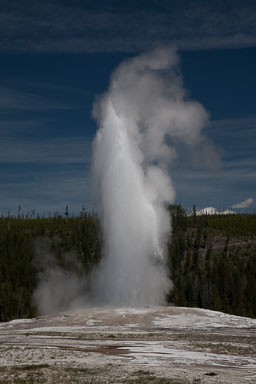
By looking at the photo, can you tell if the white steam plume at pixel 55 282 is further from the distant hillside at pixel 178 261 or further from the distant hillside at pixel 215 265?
the distant hillside at pixel 215 265

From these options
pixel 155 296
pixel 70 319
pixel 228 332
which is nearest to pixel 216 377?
pixel 228 332

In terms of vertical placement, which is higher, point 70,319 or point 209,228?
point 209,228

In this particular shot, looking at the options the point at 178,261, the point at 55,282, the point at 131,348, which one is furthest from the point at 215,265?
the point at 131,348

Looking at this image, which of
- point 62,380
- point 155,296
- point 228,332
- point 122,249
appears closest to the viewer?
point 62,380

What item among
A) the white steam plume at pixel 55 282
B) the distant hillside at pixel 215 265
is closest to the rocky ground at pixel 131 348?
the white steam plume at pixel 55 282

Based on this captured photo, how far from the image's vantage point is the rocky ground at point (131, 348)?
20828 millimetres

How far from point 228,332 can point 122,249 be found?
2083 cm

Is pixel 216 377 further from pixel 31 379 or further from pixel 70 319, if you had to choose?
pixel 70 319

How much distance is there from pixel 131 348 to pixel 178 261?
108 meters

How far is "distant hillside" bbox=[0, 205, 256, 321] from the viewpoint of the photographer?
98500 millimetres

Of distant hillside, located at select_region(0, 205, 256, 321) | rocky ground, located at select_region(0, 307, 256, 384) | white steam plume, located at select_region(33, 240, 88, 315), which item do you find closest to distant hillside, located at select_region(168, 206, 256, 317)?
distant hillside, located at select_region(0, 205, 256, 321)

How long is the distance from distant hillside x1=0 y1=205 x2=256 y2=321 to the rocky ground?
138 ft

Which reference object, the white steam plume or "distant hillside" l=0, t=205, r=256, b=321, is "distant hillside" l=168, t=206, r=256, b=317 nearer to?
"distant hillside" l=0, t=205, r=256, b=321

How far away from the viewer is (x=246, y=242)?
170 metres
